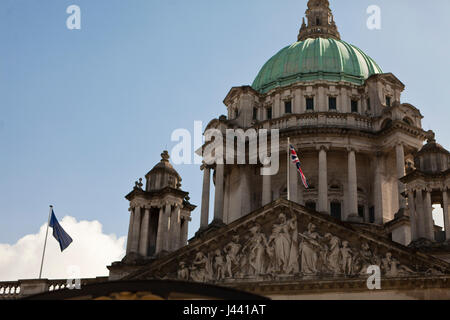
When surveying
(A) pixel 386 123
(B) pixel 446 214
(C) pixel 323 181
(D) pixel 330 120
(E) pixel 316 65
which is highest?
(E) pixel 316 65

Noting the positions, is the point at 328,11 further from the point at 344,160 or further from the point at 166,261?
the point at 166,261

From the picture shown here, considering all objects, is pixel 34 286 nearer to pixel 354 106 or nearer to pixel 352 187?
pixel 352 187

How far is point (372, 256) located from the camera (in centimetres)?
3094

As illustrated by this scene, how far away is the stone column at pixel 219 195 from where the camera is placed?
152 ft

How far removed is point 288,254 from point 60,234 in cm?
1354

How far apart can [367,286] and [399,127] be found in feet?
63.2

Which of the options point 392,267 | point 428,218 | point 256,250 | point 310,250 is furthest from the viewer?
point 428,218

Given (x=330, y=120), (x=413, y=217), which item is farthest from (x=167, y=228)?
(x=330, y=120)

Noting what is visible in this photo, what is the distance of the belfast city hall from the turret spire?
0.12 meters

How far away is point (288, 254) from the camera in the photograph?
3181 centimetres

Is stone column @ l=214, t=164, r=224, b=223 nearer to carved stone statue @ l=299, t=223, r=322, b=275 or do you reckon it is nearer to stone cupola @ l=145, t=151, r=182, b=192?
stone cupola @ l=145, t=151, r=182, b=192

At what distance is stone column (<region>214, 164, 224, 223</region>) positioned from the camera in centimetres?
4646

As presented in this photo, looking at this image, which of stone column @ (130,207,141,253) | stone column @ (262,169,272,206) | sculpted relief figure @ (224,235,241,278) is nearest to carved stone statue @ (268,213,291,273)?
sculpted relief figure @ (224,235,241,278)

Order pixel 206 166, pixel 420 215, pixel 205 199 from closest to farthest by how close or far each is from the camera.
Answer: pixel 420 215, pixel 205 199, pixel 206 166
